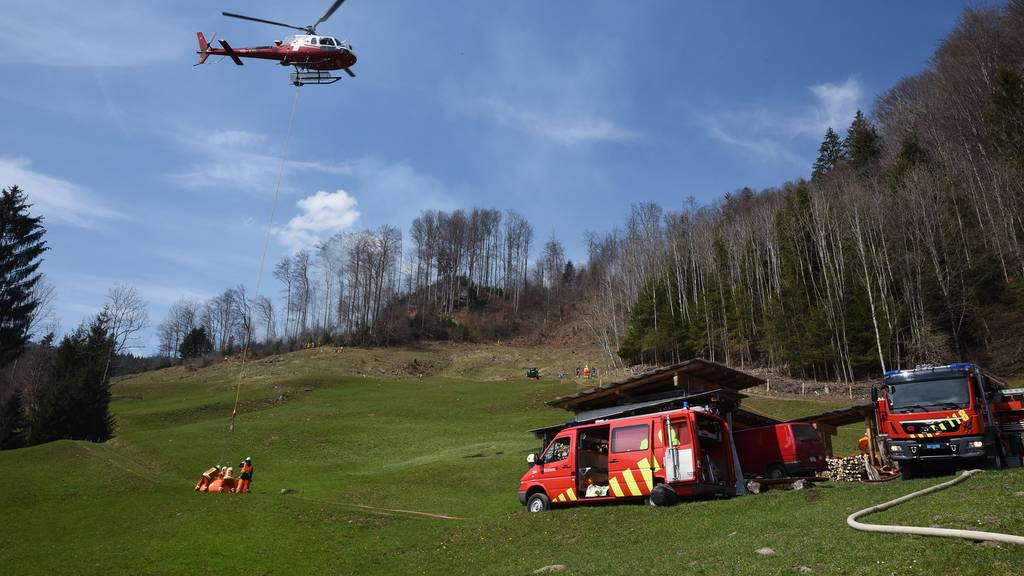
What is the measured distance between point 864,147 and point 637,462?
232ft

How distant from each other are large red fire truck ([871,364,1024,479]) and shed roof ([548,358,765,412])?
4555 mm

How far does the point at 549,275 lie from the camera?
359 feet

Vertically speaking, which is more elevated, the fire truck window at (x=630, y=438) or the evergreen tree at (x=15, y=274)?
the evergreen tree at (x=15, y=274)

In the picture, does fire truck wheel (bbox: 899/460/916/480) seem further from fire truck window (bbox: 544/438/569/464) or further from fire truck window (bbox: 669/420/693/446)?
fire truck window (bbox: 544/438/569/464)

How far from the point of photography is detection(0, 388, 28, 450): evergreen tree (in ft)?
108

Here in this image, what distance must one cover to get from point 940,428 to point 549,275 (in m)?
95.3

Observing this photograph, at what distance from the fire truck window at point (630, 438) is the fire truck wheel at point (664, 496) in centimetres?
105

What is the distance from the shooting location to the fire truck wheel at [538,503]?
15745 millimetres

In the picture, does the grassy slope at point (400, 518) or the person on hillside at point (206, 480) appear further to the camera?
the person on hillside at point (206, 480)

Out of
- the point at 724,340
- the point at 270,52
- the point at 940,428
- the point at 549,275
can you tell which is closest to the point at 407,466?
the point at 270,52

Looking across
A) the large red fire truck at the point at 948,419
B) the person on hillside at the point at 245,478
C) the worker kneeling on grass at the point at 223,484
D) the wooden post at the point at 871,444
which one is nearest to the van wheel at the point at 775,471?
the wooden post at the point at 871,444

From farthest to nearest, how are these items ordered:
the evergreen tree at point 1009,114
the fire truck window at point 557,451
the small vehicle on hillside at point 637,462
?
the evergreen tree at point 1009,114 → the fire truck window at point 557,451 → the small vehicle on hillside at point 637,462

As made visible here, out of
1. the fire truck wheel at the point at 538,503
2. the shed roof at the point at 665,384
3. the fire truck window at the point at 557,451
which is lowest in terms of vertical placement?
the fire truck wheel at the point at 538,503

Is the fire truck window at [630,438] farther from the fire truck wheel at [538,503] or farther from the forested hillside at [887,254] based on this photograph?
the forested hillside at [887,254]
